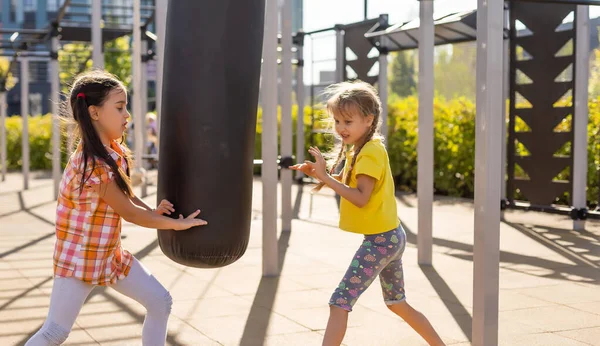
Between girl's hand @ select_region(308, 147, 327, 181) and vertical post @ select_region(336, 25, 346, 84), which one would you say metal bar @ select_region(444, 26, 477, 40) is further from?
girl's hand @ select_region(308, 147, 327, 181)

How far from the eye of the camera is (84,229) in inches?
127

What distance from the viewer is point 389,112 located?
15320 millimetres

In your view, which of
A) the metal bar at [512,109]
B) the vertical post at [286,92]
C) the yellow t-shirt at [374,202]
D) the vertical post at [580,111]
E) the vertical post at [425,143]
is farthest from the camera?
the metal bar at [512,109]

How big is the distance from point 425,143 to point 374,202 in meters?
3.27

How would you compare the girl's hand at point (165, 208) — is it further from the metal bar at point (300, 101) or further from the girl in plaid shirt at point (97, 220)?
the metal bar at point (300, 101)

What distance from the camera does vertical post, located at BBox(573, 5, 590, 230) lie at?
9242mm

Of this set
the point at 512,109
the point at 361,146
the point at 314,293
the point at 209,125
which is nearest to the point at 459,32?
the point at 512,109

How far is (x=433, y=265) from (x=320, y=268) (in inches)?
35.5

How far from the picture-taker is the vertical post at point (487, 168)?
3.83 meters

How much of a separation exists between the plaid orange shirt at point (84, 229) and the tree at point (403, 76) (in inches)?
572

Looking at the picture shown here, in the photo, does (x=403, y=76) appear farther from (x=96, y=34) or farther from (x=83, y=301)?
(x=83, y=301)

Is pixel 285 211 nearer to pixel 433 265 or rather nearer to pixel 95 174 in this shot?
pixel 433 265

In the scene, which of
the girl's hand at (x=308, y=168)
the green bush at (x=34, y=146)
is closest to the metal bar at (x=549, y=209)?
the girl's hand at (x=308, y=168)

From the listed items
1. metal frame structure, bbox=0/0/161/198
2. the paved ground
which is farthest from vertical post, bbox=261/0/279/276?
metal frame structure, bbox=0/0/161/198
